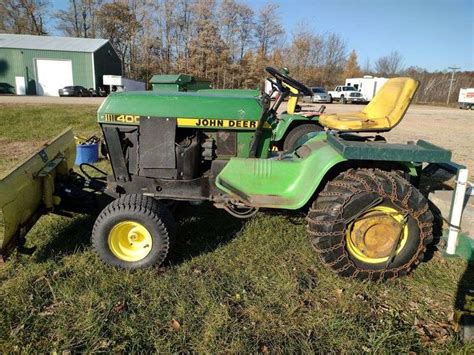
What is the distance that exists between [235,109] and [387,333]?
1.96 meters

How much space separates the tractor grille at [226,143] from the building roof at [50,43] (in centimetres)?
3221

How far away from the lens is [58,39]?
110 ft

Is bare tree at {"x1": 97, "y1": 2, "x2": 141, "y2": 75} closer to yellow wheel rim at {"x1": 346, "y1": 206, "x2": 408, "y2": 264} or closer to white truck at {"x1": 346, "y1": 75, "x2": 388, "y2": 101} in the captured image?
white truck at {"x1": 346, "y1": 75, "x2": 388, "y2": 101}

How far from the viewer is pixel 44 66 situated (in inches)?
1235

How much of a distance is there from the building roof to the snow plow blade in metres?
31.7

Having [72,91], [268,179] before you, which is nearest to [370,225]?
[268,179]

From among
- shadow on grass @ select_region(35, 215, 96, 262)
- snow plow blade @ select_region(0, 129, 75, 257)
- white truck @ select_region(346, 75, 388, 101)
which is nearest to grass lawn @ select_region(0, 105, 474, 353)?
shadow on grass @ select_region(35, 215, 96, 262)

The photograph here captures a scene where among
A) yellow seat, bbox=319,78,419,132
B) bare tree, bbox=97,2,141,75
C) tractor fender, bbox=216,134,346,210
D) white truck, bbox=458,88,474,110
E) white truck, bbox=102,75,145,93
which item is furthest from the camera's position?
bare tree, bbox=97,2,141,75

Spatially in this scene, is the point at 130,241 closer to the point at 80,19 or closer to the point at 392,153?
the point at 392,153

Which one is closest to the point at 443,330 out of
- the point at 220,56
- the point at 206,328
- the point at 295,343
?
the point at 295,343

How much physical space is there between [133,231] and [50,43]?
35.1 meters

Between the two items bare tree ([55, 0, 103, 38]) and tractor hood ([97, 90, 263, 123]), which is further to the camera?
bare tree ([55, 0, 103, 38])

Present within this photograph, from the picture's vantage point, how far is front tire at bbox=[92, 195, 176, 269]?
2.85 m

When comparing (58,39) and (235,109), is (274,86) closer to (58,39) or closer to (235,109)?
(235,109)
